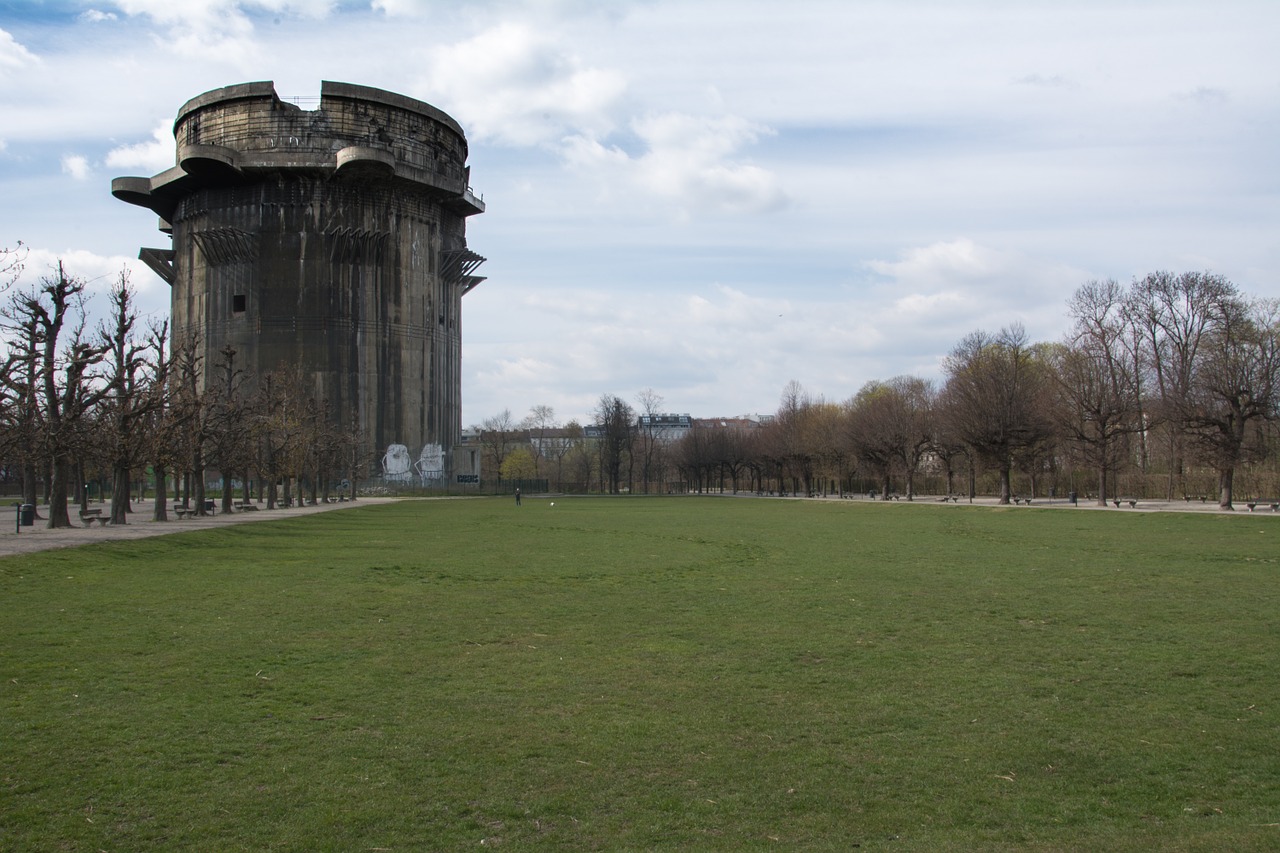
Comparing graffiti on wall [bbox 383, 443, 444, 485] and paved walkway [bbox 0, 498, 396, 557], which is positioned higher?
graffiti on wall [bbox 383, 443, 444, 485]

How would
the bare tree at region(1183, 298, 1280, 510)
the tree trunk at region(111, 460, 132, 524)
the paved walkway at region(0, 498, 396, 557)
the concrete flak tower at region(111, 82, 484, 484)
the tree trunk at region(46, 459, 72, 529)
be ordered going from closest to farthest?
1. the paved walkway at region(0, 498, 396, 557)
2. the tree trunk at region(46, 459, 72, 529)
3. the tree trunk at region(111, 460, 132, 524)
4. the bare tree at region(1183, 298, 1280, 510)
5. the concrete flak tower at region(111, 82, 484, 484)

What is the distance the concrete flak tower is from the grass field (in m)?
59.0

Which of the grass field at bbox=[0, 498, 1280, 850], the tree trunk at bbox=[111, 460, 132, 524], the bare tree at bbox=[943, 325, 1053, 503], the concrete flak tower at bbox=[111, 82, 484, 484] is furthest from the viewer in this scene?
the concrete flak tower at bbox=[111, 82, 484, 484]

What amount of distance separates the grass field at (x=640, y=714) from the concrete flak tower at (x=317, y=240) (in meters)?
59.0

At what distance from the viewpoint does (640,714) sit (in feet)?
27.3

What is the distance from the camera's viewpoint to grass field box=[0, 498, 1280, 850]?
5.96 metres

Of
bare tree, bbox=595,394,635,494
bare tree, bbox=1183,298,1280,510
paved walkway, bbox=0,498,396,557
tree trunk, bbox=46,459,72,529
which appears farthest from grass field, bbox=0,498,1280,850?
bare tree, bbox=595,394,635,494

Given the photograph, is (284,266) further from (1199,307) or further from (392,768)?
(392,768)

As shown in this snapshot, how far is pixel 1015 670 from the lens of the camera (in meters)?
9.93

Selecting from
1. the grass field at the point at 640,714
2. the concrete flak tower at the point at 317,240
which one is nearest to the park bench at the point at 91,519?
the grass field at the point at 640,714

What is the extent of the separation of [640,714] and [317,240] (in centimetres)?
7157

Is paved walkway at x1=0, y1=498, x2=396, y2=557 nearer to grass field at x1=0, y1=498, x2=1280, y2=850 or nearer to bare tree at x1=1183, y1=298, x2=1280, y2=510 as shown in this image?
grass field at x1=0, y1=498, x2=1280, y2=850

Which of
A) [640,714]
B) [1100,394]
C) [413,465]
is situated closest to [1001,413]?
[1100,394]

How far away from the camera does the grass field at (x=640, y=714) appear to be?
19.6 ft
